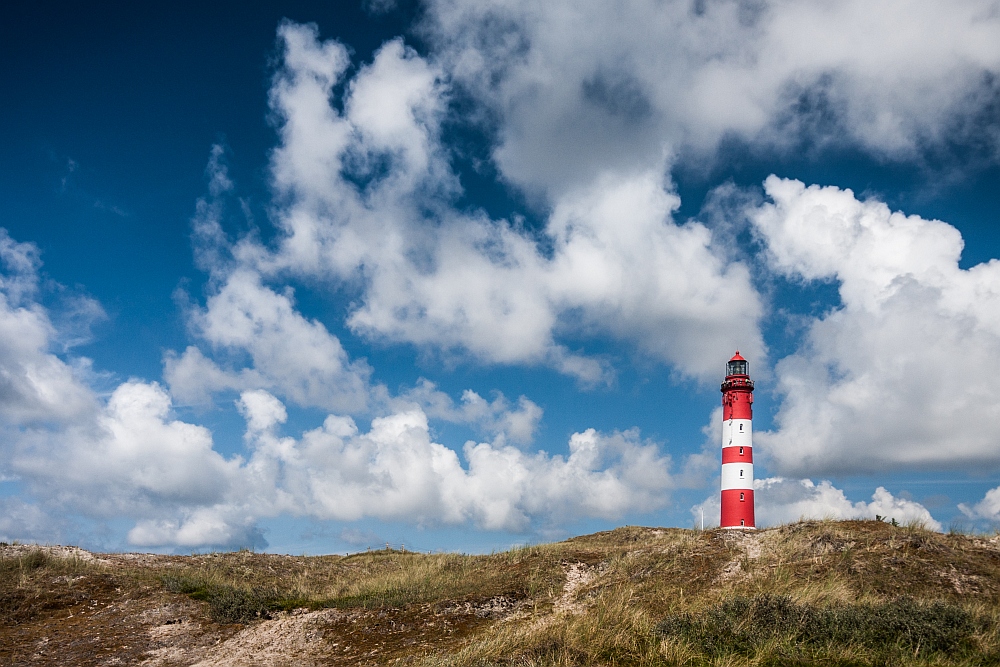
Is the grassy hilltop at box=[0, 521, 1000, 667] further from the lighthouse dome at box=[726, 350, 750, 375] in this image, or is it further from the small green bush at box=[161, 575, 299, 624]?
the lighthouse dome at box=[726, 350, 750, 375]

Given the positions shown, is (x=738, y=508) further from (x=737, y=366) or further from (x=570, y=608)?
(x=570, y=608)

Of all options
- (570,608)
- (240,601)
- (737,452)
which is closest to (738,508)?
(737,452)

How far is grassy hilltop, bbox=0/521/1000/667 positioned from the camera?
11578mm

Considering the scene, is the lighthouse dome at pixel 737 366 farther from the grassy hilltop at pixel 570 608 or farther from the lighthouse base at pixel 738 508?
the grassy hilltop at pixel 570 608

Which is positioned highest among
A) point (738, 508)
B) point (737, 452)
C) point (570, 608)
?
point (737, 452)

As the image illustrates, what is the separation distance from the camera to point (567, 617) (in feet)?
48.8

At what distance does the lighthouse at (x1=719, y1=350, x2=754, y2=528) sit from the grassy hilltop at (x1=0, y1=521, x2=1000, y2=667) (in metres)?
19.7

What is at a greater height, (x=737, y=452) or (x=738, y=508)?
(x=737, y=452)

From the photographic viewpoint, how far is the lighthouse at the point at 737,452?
40750 millimetres

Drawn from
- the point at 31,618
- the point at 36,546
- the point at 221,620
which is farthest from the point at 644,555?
the point at 36,546

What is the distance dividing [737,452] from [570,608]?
1125 inches

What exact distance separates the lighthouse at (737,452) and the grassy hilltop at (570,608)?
1970cm

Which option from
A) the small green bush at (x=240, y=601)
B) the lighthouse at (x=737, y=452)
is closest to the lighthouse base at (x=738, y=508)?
the lighthouse at (x=737, y=452)

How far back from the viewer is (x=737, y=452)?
136 ft
